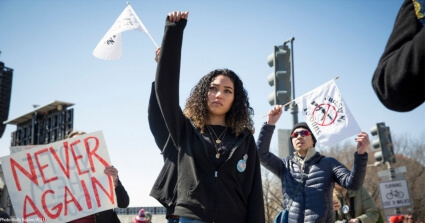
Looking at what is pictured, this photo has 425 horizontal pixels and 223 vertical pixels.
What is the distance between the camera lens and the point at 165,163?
3145 mm

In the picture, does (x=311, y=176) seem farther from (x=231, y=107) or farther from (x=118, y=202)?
(x=118, y=202)

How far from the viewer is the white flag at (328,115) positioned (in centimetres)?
Answer: 543

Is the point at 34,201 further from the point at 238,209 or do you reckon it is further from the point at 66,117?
the point at 66,117

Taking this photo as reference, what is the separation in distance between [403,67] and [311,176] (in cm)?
338

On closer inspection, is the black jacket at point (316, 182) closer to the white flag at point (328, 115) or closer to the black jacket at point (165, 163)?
the white flag at point (328, 115)

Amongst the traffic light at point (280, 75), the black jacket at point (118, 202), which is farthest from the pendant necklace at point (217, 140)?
the traffic light at point (280, 75)

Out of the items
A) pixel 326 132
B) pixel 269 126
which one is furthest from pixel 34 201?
pixel 326 132

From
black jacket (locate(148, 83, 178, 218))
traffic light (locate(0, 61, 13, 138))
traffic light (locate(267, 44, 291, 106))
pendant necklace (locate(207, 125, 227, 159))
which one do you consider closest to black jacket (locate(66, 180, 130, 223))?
black jacket (locate(148, 83, 178, 218))

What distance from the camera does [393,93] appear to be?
143 cm

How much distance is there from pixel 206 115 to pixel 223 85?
260 mm

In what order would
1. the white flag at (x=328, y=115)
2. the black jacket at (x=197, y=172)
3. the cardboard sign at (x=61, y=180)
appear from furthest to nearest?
the white flag at (x=328, y=115) → the cardboard sign at (x=61, y=180) → the black jacket at (x=197, y=172)

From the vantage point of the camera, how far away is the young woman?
443 centimetres

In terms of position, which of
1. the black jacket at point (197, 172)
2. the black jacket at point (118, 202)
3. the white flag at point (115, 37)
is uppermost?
the white flag at point (115, 37)

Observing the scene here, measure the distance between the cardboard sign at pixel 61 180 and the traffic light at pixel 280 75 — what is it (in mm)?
5245
